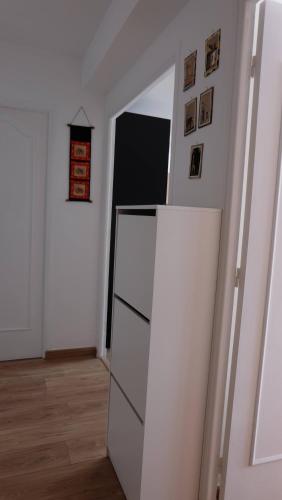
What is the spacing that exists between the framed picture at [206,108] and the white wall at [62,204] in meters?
1.71

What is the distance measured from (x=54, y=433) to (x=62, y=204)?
181 centimetres

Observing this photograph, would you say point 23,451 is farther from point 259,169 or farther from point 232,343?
point 259,169

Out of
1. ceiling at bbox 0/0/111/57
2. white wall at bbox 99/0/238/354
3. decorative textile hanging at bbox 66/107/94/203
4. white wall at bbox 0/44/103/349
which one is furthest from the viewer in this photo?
decorative textile hanging at bbox 66/107/94/203

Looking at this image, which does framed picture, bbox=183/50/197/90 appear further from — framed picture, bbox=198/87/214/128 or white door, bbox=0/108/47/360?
white door, bbox=0/108/47/360

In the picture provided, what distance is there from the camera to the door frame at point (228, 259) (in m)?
1.37

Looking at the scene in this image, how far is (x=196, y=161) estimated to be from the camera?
1695 mm

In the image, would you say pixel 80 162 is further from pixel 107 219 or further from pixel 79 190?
pixel 107 219

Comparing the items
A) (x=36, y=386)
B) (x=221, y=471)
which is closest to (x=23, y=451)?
(x=36, y=386)

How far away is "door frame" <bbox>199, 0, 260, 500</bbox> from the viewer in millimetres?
1372

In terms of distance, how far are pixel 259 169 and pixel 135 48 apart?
55.6 inches

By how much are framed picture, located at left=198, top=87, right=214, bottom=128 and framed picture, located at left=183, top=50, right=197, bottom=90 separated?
0.48 ft

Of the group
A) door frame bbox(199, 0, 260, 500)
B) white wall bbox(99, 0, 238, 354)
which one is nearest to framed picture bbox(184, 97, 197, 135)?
white wall bbox(99, 0, 238, 354)

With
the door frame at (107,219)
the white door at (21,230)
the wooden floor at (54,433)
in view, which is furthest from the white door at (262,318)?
the white door at (21,230)

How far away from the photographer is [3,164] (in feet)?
9.68
